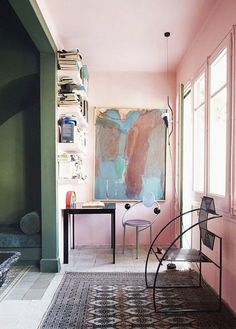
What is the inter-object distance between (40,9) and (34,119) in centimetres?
154

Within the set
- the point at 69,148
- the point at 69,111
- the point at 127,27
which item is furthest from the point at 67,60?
the point at 69,148

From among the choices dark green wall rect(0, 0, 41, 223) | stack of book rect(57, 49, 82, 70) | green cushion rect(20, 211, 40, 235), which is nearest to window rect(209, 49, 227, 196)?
stack of book rect(57, 49, 82, 70)

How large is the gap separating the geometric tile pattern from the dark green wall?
4.32 ft

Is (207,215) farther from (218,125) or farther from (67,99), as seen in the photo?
(67,99)

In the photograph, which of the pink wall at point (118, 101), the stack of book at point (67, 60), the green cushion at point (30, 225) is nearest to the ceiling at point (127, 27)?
the stack of book at point (67, 60)

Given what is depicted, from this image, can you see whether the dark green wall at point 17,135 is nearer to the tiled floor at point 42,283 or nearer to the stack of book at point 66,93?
the stack of book at point 66,93

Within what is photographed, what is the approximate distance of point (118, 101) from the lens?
472cm

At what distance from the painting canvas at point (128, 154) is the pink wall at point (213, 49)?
1376 mm

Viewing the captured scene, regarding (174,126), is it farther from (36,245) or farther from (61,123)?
(36,245)

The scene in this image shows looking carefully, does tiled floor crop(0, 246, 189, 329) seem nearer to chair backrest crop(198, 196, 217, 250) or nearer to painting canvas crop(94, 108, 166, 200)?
painting canvas crop(94, 108, 166, 200)

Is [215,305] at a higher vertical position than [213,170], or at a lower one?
lower

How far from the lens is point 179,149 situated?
4.49 metres

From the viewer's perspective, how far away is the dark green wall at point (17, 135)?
3869 millimetres

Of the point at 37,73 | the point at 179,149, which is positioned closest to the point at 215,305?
the point at 179,149
